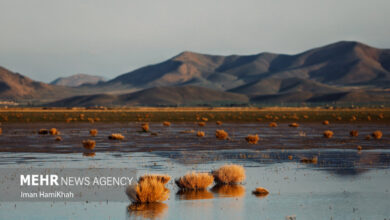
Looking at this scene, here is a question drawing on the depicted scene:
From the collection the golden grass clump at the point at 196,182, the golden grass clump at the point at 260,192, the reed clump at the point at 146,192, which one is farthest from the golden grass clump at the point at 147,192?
the golden grass clump at the point at 260,192

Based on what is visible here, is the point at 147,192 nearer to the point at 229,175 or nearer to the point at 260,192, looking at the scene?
the point at 260,192

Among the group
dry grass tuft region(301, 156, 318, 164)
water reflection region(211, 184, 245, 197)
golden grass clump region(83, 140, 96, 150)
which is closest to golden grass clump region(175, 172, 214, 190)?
water reflection region(211, 184, 245, 197)

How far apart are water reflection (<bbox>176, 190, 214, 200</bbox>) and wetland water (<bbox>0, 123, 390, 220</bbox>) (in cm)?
3

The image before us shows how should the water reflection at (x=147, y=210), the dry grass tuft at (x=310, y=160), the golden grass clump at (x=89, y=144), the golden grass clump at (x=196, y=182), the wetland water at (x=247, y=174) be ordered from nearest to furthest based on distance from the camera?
the water reflection at (x=147, y=210) → the wetland water at (x=247, y=174) → the golden grass clump at (x=196, y=182) → the dry grass tuft at (x=310, y=160) → the golden grass clump at (x=89, y=144)

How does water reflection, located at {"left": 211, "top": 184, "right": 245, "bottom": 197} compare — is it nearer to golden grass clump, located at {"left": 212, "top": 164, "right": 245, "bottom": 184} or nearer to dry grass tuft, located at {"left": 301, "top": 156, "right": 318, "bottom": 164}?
golden grass clump, located at {"left": 212, "top": 164, "right": 245, "bottom": 184}

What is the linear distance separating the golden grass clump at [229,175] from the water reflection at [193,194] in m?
1.36

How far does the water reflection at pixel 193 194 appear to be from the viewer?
608 inches

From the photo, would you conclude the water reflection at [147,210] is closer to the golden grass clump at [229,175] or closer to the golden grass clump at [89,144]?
the golden grass clump at [229,175]

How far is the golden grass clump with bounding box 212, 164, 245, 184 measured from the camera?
1753 centimetres

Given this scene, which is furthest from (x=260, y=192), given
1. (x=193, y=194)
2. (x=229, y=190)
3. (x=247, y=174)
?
(x=247, y=174)

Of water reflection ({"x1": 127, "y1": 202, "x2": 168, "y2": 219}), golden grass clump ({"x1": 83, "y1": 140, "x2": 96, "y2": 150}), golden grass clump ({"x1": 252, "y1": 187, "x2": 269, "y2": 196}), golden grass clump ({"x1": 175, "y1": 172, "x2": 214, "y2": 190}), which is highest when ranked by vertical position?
golden grass clump ({"x1": 83, "y1": 140, "x2": 96, "y2": 150})

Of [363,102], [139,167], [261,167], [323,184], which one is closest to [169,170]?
[139,167]

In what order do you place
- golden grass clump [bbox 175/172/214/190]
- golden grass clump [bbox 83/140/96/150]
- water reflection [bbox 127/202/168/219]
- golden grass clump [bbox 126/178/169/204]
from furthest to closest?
golden grass clump [bbox 83/140/96/150], golden grass clump [bbox 175/172/214/190], golden grass clump [bbox 126/178/169/204], water reflection [bbox 127/202/168/219]

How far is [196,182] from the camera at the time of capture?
16.6 m
